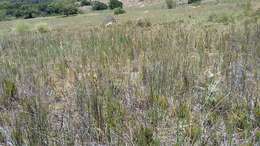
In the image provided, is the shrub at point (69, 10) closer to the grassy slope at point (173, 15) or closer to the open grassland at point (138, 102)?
the grassy slope at point (173, 15)

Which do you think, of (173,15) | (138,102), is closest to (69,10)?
(173,15)

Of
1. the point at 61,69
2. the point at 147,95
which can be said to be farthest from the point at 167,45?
the point at 147,95

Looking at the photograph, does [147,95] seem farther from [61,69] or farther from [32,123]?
[61,69]

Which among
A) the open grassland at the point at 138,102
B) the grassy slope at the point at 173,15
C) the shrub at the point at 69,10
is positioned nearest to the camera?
the open grassland at the point at 138,102

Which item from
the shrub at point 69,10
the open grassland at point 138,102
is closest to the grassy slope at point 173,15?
the open grassland at point 138,102

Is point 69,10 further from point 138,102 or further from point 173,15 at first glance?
point 138,102

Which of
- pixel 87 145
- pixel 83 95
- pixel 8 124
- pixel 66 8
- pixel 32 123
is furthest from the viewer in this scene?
pixel 66 8

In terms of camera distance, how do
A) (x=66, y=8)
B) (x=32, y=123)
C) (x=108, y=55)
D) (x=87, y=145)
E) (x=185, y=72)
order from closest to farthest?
(x=87, y=145), (x=32, y=123), (x=185, y=72), (x=108, y=55), (x=66, y=8)

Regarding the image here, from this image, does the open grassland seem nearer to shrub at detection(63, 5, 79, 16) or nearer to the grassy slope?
the grassy slope

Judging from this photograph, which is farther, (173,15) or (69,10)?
(69,10)

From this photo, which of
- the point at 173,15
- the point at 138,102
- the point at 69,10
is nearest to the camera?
the point at 138,102

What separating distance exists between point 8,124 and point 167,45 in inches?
115

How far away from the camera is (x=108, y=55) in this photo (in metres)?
4.66

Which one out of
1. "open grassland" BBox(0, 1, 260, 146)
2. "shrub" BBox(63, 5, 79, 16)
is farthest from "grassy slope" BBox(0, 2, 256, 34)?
"shrub" BBox(63, 5, 79, 16)
